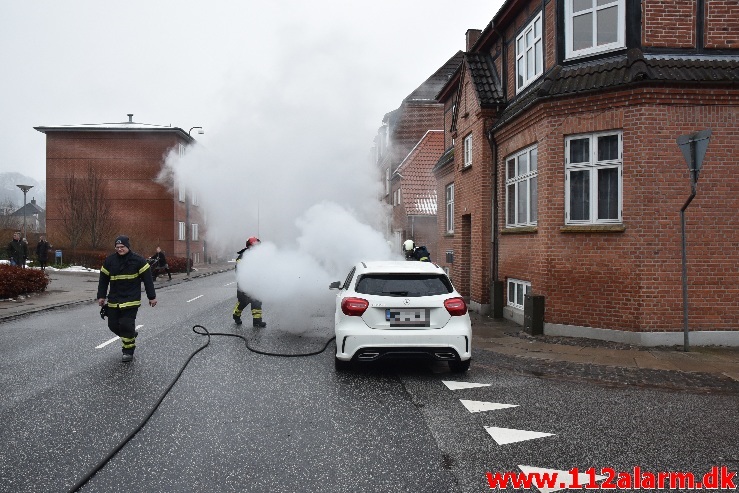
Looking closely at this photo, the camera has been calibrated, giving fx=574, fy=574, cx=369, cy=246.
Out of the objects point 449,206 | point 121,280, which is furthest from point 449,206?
point 121,280

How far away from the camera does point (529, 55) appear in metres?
12.0

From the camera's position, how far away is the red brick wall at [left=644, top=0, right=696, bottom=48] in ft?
30.6

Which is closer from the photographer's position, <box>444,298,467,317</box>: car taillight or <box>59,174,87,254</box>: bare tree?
<box>444,298,467,317</box>: car taillight

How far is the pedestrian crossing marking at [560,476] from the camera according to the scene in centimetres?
382

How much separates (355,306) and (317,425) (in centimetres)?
204

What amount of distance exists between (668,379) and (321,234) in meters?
6.66

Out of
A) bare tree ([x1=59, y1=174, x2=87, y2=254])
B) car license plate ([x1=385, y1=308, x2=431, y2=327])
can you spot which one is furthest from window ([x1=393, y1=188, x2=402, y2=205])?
car license plate ([x1=385, y1=308, x2=431, y2=327])

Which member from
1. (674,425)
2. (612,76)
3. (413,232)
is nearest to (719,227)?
(612,76)

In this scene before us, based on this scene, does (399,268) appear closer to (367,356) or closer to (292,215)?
(367,356)

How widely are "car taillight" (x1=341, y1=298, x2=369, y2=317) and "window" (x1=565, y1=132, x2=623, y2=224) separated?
4885 mm

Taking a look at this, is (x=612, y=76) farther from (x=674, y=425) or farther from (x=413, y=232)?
(x=413, y=232)

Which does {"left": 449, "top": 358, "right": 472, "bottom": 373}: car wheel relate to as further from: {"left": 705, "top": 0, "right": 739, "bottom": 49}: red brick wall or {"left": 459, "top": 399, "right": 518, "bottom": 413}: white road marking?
{"left": 705, "top": 0, "right": 739, "bottom": 49}: red brick wall

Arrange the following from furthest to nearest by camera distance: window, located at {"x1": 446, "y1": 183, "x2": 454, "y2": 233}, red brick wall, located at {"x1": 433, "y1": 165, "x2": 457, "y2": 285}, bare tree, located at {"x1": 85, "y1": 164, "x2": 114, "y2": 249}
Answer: bare tree, located at {"x1": 85, "y1": 164, "x2": 114, "y2": 249}
window, located at {"x1": 446, "y1": 183, "x2": 454, "y2": 233}
red brick wall, located at {"x1": 433, "y1": 165, "x2": 457, "y2": 285}

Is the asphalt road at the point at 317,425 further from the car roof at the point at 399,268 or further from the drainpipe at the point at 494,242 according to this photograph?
the drainpipe at the point at 494,242
